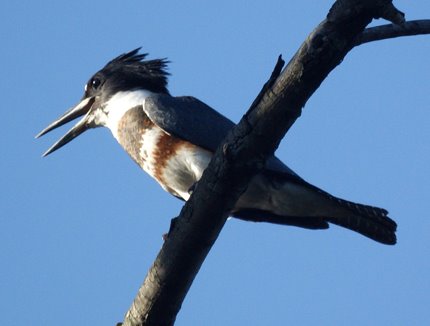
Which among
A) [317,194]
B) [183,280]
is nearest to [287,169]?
[317,194]

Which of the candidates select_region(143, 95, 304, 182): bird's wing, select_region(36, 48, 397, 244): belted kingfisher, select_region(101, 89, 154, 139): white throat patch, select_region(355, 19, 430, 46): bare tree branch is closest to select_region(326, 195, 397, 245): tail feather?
select_region(36, 48, 397, 244): belted kingfisher

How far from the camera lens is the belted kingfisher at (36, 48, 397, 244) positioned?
18.7 ft

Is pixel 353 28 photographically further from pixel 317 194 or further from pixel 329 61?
pixel 317 194

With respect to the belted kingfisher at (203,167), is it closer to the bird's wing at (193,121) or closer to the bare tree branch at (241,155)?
the bird's wing at (193,121)

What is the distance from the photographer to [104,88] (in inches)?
278

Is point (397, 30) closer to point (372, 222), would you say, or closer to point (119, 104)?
point (372, 222)

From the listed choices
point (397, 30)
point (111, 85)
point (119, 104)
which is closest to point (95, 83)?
point (111, 85)

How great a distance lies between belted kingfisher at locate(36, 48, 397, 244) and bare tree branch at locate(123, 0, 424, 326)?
4.19 ft

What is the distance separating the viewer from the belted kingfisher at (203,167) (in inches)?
224

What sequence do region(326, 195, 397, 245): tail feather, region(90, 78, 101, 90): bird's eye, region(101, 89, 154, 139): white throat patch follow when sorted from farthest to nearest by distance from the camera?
region(90, 78, 101, 90): bird's eye < region(101, 89, 154, 139): white throat patch < region(326, 195, 397, 245): tail feather

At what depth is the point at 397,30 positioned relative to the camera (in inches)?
153

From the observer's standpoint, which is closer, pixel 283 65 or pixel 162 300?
pixel 283 65

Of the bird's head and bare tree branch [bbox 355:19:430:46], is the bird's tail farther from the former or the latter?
bare tree branch [bbox 355:19:430:46]

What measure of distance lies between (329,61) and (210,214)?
3.23ft
